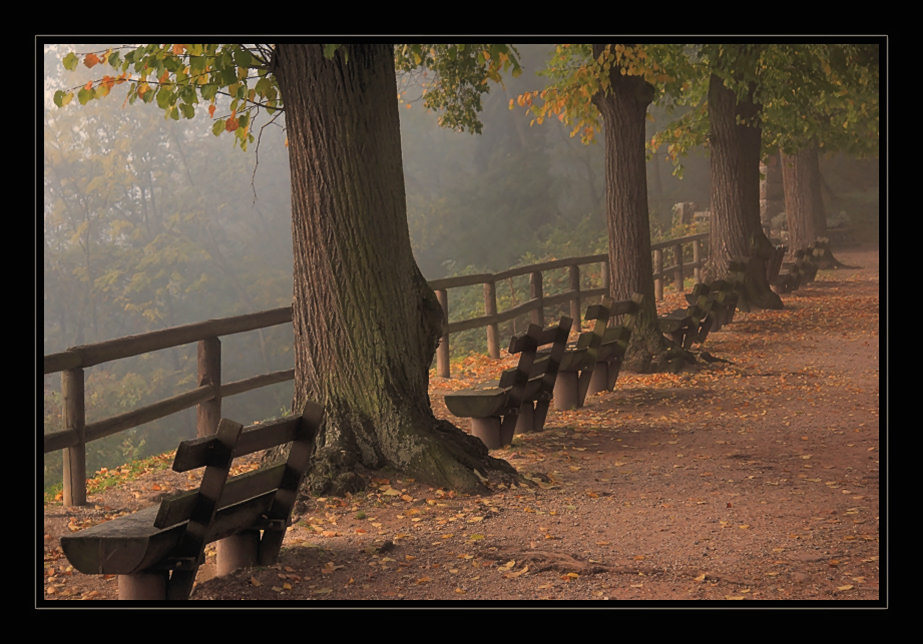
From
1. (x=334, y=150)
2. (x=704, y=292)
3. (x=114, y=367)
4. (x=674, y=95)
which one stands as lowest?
(x=114, y=367)

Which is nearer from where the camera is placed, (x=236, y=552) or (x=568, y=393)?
(x=236, y=552)

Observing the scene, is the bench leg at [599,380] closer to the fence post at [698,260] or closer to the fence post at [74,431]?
the fence post at [74,431]

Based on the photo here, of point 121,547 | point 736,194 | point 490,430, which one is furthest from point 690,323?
point 121,547

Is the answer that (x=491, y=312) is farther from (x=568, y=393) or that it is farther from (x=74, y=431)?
(x=74, y=431)

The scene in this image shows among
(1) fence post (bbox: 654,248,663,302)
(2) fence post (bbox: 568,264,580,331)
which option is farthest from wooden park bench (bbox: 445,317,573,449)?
(1) fence post (bbox: 654,248,663,302)

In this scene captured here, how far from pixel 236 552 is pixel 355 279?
244 centimetres

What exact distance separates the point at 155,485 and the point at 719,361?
292 inches

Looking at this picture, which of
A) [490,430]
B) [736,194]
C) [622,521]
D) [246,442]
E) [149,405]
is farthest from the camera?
[736,194]

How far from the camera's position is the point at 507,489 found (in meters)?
6.80

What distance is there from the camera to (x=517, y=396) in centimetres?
830

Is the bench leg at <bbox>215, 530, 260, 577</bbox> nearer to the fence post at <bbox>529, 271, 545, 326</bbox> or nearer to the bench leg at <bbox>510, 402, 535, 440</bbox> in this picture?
the bench leg at <bbox>510, 402, 535, 440</bbox>

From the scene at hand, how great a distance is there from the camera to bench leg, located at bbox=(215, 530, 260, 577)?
5.09m
